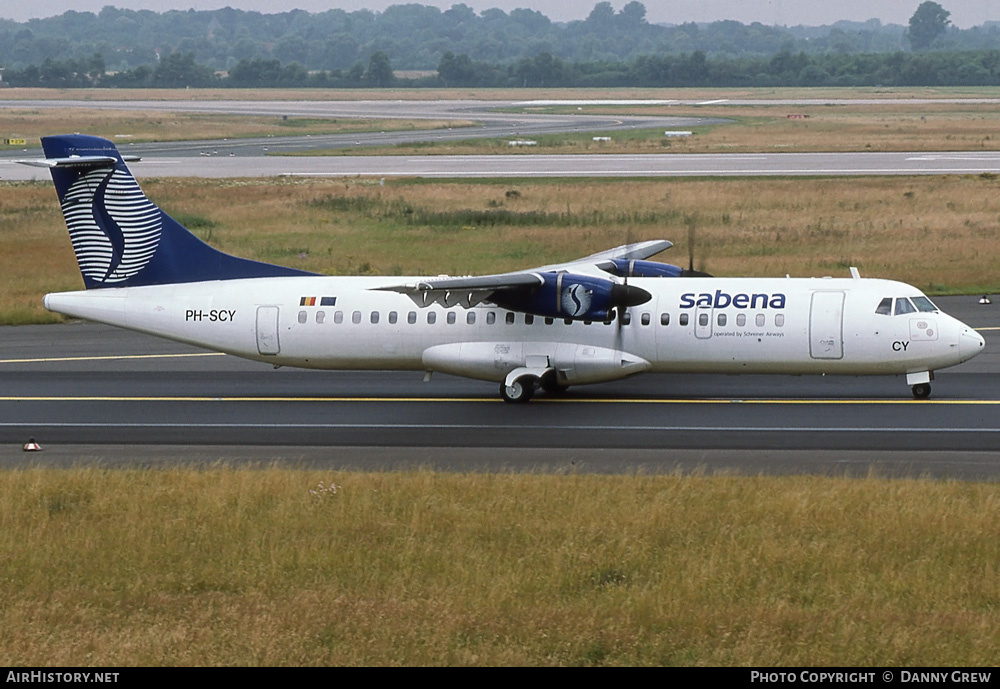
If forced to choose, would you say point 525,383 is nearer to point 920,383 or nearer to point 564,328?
point 564,328

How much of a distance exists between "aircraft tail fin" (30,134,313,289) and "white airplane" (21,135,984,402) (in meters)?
0.03

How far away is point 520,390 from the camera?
27141mm

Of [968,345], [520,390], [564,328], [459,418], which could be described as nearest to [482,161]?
[564,328]

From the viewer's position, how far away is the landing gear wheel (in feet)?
88.8

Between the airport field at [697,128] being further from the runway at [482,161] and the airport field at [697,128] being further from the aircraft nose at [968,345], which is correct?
the aircraft nose at [968,345]

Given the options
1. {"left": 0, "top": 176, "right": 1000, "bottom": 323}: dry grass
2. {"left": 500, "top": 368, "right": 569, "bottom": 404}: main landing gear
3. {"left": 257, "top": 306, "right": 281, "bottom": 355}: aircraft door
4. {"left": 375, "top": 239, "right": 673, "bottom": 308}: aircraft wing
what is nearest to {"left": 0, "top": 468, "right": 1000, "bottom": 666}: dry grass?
{"left": 375, "top": 239, "right": 673, "bottom": 308}: aircraft wing

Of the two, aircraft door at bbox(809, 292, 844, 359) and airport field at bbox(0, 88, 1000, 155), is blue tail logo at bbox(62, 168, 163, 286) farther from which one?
airport field at bbox(0, 88, 1000, 155)

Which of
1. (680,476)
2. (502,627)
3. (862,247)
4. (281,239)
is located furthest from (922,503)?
(281,239)

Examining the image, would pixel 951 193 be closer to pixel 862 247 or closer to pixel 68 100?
pixel 862 247

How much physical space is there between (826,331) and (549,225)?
32836 mm

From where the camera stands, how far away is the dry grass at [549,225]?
47.7 m

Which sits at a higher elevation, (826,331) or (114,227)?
(114,227)

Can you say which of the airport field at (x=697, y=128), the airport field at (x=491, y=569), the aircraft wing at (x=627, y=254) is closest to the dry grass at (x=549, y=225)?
the aircraft wing at (x=627, y=254)

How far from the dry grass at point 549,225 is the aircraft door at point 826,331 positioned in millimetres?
17494
